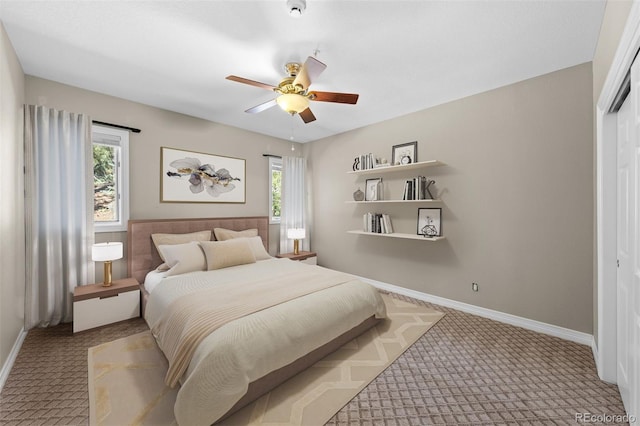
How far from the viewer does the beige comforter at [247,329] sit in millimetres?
1500

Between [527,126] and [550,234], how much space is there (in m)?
1.16

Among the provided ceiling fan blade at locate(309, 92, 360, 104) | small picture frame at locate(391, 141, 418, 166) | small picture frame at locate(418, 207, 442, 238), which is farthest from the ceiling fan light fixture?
small picture frame at locate(418, 207, 442, 238)

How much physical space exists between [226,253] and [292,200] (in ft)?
6.55

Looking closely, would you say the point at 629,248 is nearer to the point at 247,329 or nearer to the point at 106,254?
the point at 247,329

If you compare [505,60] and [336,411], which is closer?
[336,411]

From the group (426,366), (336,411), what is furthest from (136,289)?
(426,366)

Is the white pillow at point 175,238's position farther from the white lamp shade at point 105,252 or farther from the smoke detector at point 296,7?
the smoke detector at point 296,7

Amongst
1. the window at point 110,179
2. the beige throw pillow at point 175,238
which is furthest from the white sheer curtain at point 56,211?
the beige throw pillow at point 175,238

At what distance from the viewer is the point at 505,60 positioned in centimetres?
245

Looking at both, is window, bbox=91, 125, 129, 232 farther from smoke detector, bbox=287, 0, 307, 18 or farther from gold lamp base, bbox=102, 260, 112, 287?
smoke detector, bbox=287, 0, 307, 18

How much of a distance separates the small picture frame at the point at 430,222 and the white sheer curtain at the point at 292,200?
7.49ft

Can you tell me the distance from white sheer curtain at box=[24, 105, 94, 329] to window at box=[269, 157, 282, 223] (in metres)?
2.54

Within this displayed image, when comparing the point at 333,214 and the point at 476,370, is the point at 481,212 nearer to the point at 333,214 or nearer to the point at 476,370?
the point at 476,370

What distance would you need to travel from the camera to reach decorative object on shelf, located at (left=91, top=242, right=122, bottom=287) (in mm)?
2721
